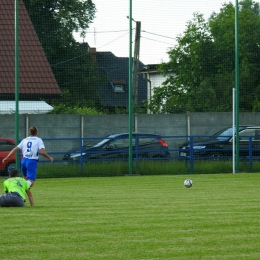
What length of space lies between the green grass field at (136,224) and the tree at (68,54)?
7.89 metres

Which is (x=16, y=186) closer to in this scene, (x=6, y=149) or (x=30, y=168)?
(x=30, y=168)

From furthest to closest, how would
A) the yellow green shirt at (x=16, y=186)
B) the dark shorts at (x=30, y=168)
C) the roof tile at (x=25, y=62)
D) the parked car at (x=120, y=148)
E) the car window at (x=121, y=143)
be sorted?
the car window at (x=121, y=143)
the parked car at (x=120, y=148)
the roof tile at (x=25, y=62)
the dark shorts at (x=30, y=168)
the yellow green shirt at (x=16, y=186)

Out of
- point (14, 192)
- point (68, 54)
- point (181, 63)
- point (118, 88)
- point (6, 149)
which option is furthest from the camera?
point (181, 63)

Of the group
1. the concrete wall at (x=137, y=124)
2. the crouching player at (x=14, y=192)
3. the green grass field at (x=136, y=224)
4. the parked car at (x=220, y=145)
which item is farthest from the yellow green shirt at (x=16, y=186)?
the parked car at (x=220, y=145)

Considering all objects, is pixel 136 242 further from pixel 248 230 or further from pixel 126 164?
pixel 126 164

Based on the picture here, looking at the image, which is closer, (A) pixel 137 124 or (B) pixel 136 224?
(B) pixel 136 224

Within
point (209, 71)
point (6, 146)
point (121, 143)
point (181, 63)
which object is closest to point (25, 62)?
point (6, 146)

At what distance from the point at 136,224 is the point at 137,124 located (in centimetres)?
1845

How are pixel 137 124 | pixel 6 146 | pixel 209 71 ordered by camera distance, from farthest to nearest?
pixel 137 124 < pixel 209 71 < pixel 6 146

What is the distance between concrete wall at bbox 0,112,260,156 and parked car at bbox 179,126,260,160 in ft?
1.01

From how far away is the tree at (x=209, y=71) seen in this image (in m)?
29.7

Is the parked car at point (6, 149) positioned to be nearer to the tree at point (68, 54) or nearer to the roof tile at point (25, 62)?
the roof tile at point (25, 62)

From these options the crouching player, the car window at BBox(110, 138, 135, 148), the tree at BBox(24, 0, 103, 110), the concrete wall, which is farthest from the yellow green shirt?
Answer: the concrete wall

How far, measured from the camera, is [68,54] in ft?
93.5
